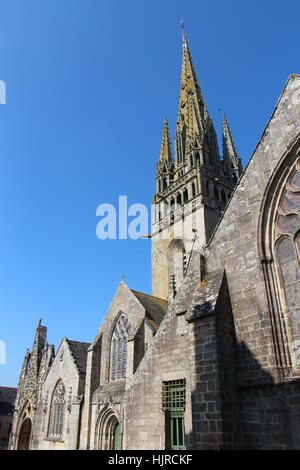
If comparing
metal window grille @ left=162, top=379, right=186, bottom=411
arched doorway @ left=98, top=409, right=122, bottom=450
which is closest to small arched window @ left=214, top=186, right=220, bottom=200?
arched doorway @ left=98, top=409, right=122, bottom=450

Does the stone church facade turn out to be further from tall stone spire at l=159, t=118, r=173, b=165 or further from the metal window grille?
tall stone spire at l=159, t=118, r=173, b=165

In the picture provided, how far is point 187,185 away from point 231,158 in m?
7.57

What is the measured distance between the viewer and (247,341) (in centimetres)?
752

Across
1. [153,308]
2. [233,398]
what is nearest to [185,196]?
[153,308]

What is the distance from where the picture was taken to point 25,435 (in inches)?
976

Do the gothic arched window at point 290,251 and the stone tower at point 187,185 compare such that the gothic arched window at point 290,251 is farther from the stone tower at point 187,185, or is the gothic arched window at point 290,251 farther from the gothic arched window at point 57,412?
the gothic arched window at point 57,412

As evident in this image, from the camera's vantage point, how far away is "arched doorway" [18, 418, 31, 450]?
24.5 meters

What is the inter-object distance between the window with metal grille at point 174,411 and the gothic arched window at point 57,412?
44.4 ft

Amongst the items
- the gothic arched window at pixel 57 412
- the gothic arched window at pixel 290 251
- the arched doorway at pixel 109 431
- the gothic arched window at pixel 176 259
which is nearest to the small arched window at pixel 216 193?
the gothic arched window at pixel 176 259

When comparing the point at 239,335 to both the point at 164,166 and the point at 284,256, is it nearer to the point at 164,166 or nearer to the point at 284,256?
the point at 284,256

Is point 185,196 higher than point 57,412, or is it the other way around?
point 185,196

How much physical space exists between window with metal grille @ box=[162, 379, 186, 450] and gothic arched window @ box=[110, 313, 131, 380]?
824 cm

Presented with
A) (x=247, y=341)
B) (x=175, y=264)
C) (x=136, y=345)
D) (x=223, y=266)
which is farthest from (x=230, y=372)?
(x=175, y=264)

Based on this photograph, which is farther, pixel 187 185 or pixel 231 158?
pixel 231 158
